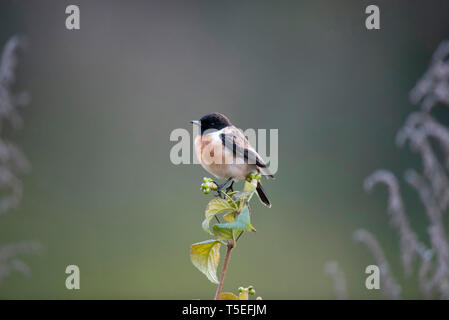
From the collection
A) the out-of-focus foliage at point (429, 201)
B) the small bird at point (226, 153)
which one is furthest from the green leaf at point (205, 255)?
the out-of-focus foliage at point (429, 201)

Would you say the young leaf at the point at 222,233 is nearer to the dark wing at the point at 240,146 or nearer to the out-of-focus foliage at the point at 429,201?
the dark wing at the point at 240,146

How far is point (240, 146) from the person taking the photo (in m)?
1.87

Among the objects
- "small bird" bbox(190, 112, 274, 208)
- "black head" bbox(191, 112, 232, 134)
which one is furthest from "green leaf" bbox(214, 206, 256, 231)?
"black head" bbox(191, 112, 232, 134)

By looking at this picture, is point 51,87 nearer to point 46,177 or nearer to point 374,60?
point 46,177

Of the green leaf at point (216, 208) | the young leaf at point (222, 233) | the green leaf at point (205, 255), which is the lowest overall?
the green leaf at point (205, 255)

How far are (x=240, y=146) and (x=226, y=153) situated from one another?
6cm

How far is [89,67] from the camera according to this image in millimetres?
5211

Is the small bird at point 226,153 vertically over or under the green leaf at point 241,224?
over

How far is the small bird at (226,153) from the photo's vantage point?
1.82 metres

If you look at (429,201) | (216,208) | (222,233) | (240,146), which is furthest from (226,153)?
(429,201)

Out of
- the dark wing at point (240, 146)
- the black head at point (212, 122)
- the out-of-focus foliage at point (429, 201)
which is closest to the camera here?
the dark wing at point (240, 146)

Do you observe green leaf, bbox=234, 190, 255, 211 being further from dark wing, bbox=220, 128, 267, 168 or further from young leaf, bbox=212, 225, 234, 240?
dark wing, bbox=220, 128, 267, 168

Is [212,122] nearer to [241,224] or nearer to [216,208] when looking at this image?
[216,208]

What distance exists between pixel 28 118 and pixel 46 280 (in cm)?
171
